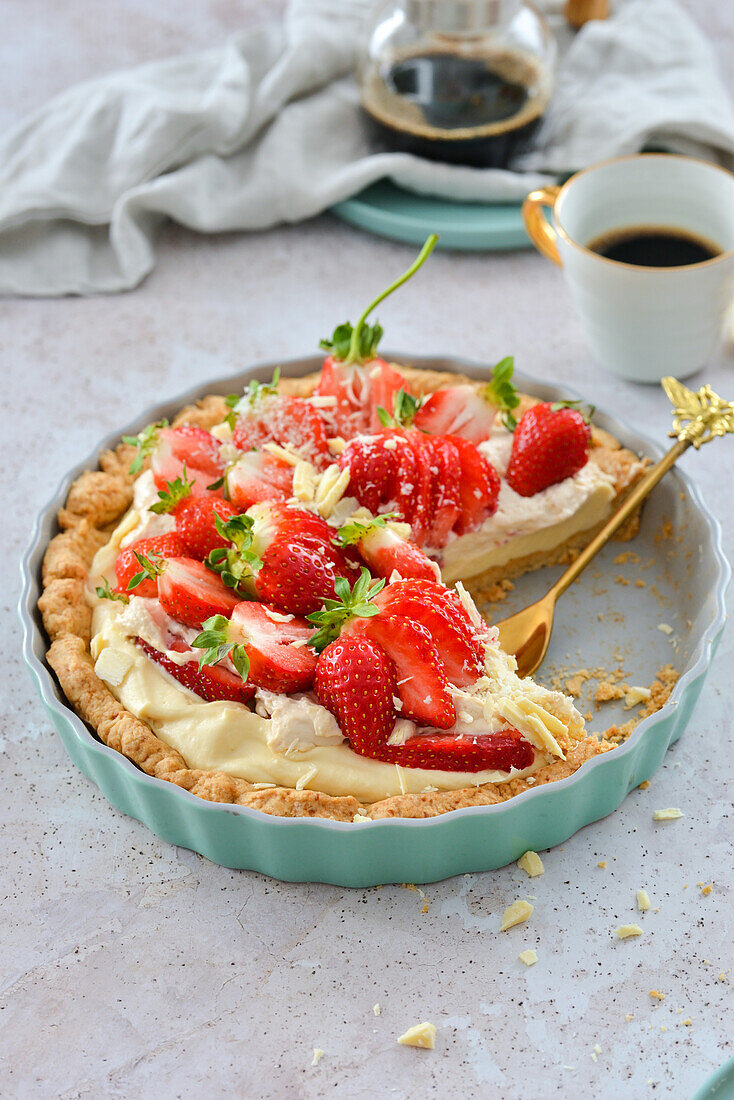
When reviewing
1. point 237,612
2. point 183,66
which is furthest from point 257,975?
point 183,66

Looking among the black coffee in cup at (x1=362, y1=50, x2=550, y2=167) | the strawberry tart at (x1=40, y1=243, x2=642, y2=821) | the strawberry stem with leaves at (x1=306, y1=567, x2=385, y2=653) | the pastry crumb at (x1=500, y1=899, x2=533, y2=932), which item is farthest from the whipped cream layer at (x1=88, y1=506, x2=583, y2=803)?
the black coffee in cup at (x1=362, y1=50, x2=550, y2=167)

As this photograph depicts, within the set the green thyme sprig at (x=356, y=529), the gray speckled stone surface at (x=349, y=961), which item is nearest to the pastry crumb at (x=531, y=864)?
the gray speckled stone surface at (x=349, y=961)

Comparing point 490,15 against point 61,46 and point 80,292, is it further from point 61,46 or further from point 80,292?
point 61,46

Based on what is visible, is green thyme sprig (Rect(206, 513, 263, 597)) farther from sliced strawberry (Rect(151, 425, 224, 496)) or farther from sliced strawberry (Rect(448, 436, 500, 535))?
sliced strawberry (Rect(448, 436, 500, 535))

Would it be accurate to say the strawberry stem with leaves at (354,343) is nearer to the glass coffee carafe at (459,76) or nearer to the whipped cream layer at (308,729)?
the whipped cream layer at (308,729)

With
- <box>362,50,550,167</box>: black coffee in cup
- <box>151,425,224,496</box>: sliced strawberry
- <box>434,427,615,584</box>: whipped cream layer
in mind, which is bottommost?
<box>434,427,615,584</box>: whipped cream layer

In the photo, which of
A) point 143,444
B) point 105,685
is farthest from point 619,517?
point 105,685

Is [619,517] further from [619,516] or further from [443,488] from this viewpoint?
[443,488]

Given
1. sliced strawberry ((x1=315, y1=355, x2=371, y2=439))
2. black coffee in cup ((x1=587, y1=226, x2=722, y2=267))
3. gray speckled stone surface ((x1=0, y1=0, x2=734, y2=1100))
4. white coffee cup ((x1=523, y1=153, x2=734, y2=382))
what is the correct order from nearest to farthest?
gray speckled stone surface ((x1=0, y1=0, x2=734, y2=1100))
sliced strawberry ((x1=315, y1=355, x2=371, y2=439))
white coffee cup ((x1=523, y1=153, x2=734, y2=382))
black coffee in cup ((x1=587, y1=226, x2=722, y2=267))
